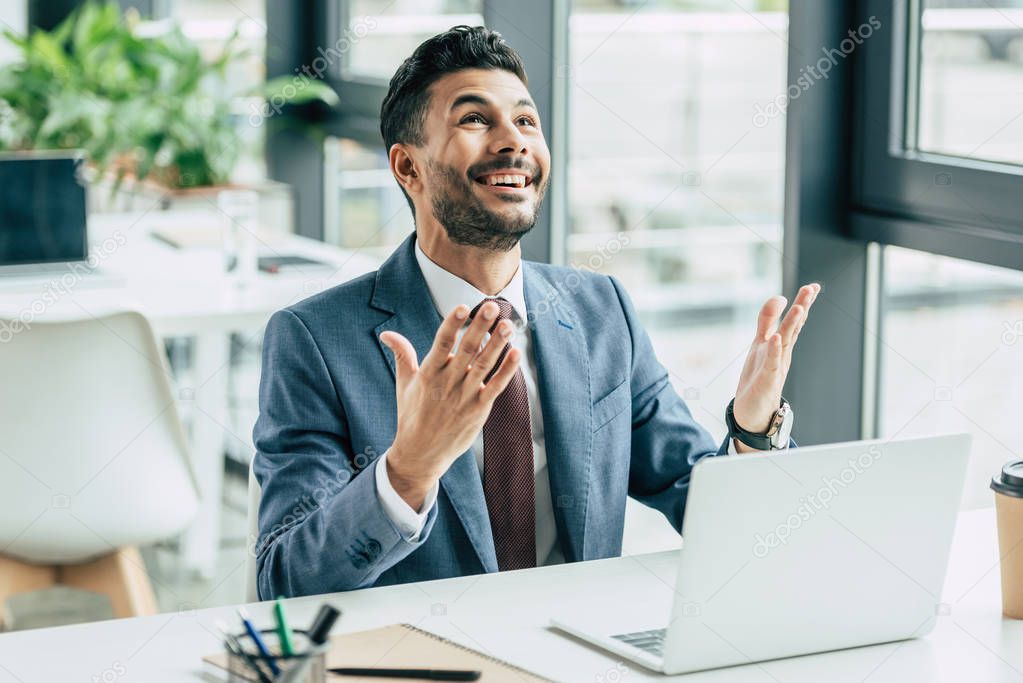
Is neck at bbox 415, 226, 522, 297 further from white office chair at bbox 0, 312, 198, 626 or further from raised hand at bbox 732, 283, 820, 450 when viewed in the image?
white office chair at bbox 0, 312, 198, 626

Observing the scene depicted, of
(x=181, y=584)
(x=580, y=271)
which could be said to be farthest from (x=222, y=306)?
(x=580, y=271)

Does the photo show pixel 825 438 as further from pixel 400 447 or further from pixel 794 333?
pixel 400 447

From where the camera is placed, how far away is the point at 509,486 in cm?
162

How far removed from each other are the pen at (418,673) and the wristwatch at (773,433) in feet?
1.69

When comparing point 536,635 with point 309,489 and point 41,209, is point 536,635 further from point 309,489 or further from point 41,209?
point 41,209

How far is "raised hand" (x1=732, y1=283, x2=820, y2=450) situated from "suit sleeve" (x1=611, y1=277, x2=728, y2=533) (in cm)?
21

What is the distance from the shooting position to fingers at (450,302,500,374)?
128 centimetres

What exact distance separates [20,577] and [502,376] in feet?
4.88

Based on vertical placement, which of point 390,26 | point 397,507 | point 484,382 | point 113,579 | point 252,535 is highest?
point 390,26

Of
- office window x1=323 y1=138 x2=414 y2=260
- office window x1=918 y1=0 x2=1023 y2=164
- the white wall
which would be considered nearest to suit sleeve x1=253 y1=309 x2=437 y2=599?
office window x1=918 y1=0 x2=1023 y2=164

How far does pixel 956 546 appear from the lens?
1.63 meters

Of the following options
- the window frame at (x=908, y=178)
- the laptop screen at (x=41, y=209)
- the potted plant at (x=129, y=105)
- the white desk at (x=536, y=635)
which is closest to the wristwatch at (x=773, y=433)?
the white desk at (x=536, y=635)

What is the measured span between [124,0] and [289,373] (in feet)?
12.9

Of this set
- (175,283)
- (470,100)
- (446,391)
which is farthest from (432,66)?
(175,283)
